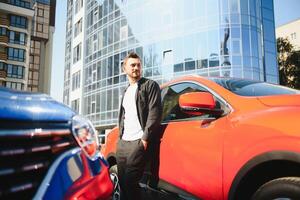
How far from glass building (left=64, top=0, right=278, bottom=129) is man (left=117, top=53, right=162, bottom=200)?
1898 cm

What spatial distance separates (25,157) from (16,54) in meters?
56.4

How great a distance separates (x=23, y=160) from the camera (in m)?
1.36

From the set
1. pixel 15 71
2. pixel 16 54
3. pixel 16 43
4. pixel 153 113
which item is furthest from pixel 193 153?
pixel 16 43

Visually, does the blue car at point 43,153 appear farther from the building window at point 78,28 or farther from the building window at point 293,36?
the building window at point 293,36

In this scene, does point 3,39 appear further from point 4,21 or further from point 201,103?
point 201,103

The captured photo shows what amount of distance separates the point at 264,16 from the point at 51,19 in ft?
187

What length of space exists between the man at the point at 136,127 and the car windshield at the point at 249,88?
659 millimetres

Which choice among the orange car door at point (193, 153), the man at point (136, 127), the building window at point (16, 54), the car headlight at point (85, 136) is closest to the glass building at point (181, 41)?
the man at point (136, 127)

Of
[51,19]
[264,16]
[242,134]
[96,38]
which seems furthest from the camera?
[51,19]

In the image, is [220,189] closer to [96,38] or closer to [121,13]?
[121,13]

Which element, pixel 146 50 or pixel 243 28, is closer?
pixel 243 28

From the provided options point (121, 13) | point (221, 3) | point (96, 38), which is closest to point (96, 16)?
point (96, 38)

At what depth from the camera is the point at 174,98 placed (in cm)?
375

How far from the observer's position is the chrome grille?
1281 millimetres
